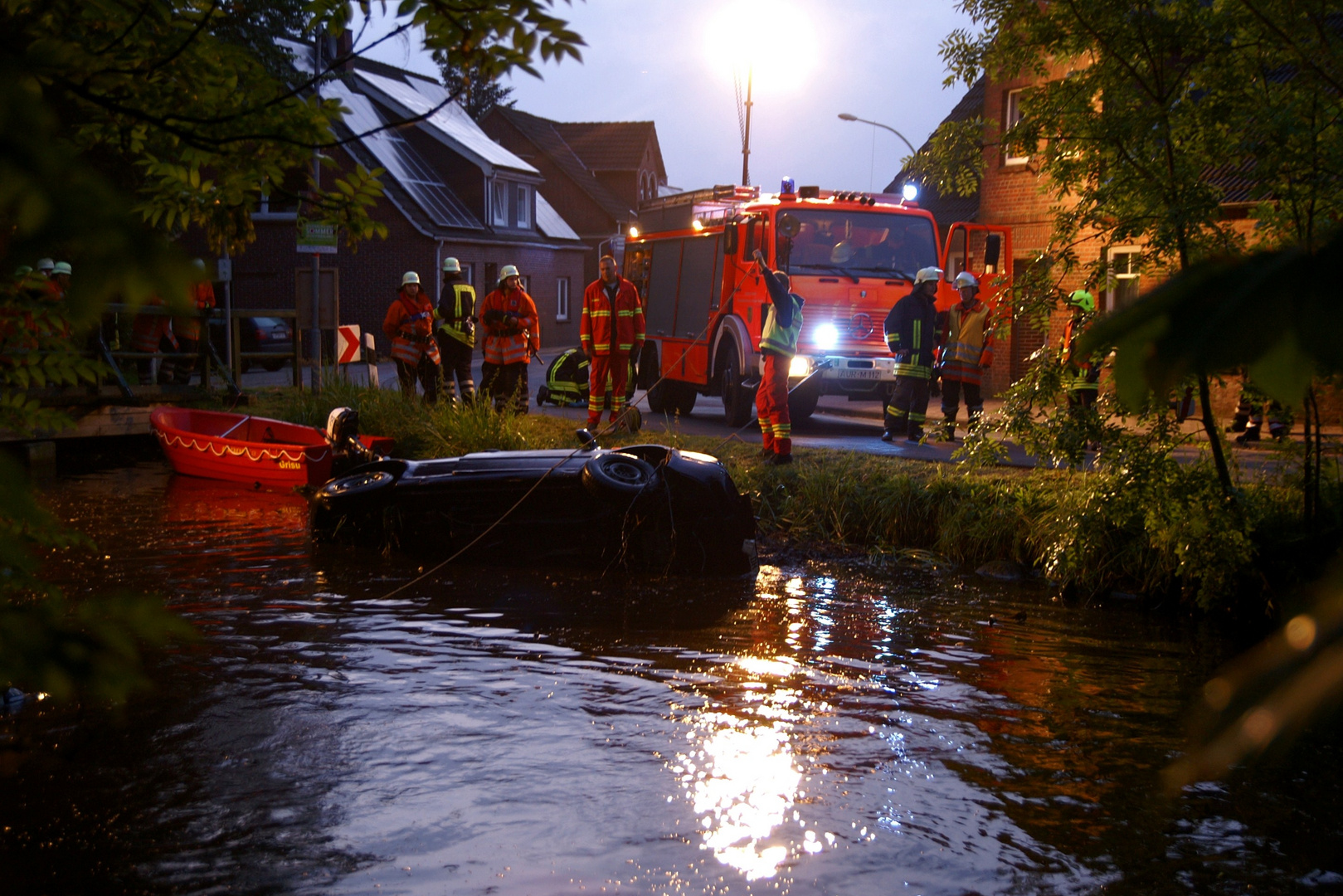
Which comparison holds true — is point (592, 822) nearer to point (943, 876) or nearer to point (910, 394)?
point (943, 876)

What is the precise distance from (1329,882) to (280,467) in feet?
32.2

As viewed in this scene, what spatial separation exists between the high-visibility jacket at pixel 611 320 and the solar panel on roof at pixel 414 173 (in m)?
21.8

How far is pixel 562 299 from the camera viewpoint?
44.1 meters

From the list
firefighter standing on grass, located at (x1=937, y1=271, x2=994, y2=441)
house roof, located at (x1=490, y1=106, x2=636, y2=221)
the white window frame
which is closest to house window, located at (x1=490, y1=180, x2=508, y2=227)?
the white window frame

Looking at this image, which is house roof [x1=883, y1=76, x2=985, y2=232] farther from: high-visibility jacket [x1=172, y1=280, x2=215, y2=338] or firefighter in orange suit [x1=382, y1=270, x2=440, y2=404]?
high-visibility jacket [x1=172, y1=280, x2=215, y2=338]

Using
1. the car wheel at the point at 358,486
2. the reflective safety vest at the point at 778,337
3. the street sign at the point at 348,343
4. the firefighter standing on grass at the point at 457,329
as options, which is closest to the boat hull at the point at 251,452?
the firefighter standing on grass at the point at 457,329

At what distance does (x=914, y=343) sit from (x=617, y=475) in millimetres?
5965

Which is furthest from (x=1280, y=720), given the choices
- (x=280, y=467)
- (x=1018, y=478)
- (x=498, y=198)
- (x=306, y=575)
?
(x=498, y=198)

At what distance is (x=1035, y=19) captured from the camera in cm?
687

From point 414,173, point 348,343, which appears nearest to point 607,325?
point 348,343

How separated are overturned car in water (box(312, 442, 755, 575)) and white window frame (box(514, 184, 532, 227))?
33616 millimetres

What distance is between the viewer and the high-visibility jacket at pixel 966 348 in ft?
43.0

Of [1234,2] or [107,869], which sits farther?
[1234,2]

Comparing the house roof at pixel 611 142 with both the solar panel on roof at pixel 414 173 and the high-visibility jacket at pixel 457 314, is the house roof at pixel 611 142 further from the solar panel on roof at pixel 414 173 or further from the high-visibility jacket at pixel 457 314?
the high-visibility jacket at pixel 457 314
